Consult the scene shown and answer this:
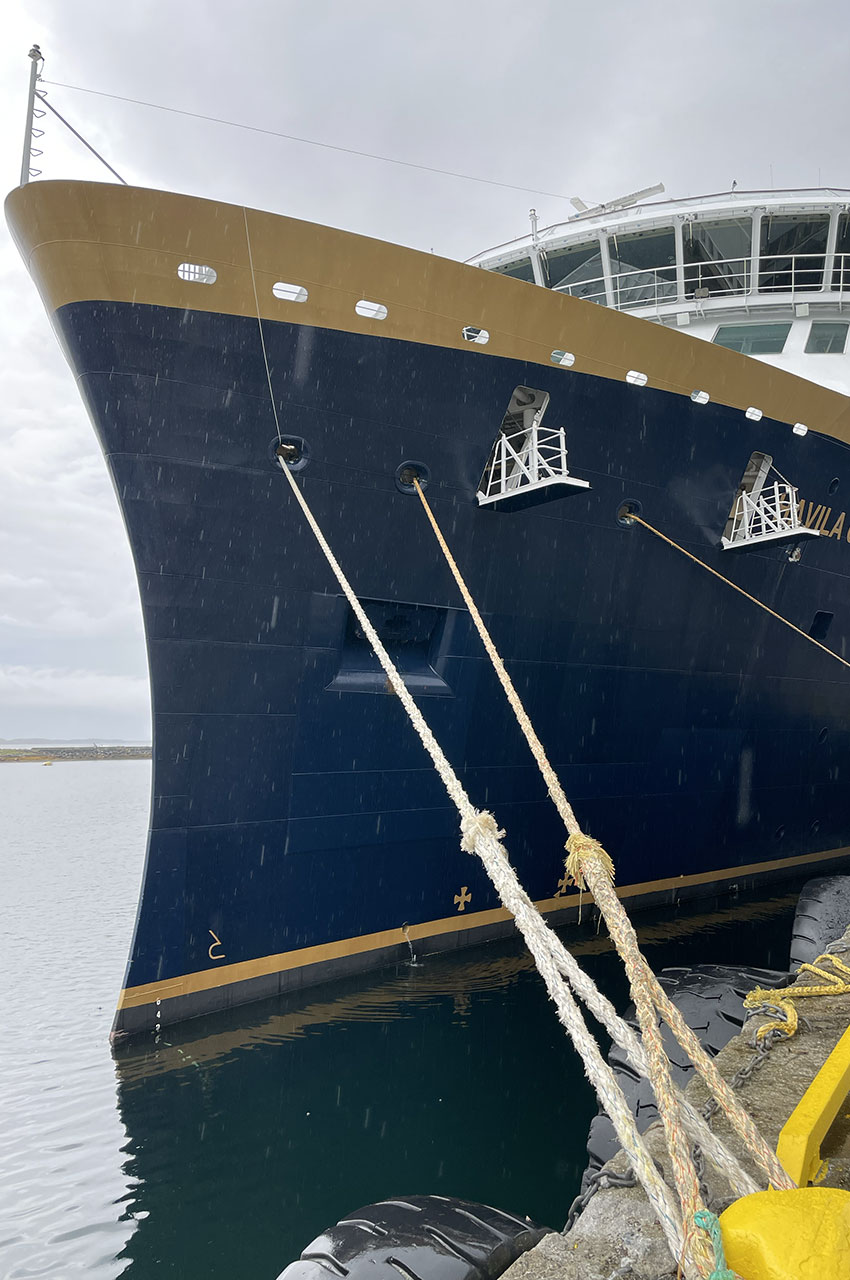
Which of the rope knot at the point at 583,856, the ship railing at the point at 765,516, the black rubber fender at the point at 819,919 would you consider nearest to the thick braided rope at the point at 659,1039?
the rope knot at the point at 583,856

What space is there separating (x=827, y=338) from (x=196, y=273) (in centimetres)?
912

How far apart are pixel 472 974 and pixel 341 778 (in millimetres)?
2205

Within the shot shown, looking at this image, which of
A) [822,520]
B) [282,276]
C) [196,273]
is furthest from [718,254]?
[196,273]

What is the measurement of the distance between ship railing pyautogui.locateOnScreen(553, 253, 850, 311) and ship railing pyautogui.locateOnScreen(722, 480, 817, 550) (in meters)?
4.15

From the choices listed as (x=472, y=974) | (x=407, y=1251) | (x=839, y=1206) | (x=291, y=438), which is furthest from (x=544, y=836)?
(x=839, y=1206)

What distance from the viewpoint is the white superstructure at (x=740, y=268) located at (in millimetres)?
10875

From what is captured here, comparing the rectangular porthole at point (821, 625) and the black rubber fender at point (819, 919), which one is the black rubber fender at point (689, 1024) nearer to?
the black rubber fender at point (819, 919)

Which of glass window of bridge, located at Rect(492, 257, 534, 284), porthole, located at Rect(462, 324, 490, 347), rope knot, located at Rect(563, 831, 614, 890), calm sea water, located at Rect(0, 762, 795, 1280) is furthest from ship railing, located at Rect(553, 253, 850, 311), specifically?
rope knot, located at Rect(563, 831, 614, 890)

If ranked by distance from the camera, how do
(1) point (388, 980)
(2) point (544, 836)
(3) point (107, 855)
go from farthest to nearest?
(3) point (107, 855), (2) point (544, 836), (1) point (388, 980)

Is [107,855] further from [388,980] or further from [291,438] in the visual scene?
[291,438]

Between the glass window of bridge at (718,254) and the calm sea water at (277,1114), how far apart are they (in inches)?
351

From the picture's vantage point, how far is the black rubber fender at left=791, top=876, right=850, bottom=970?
6094 mm

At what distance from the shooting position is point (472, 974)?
7.05 metres

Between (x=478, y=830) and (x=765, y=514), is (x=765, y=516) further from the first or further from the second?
(x=478, y=830)
